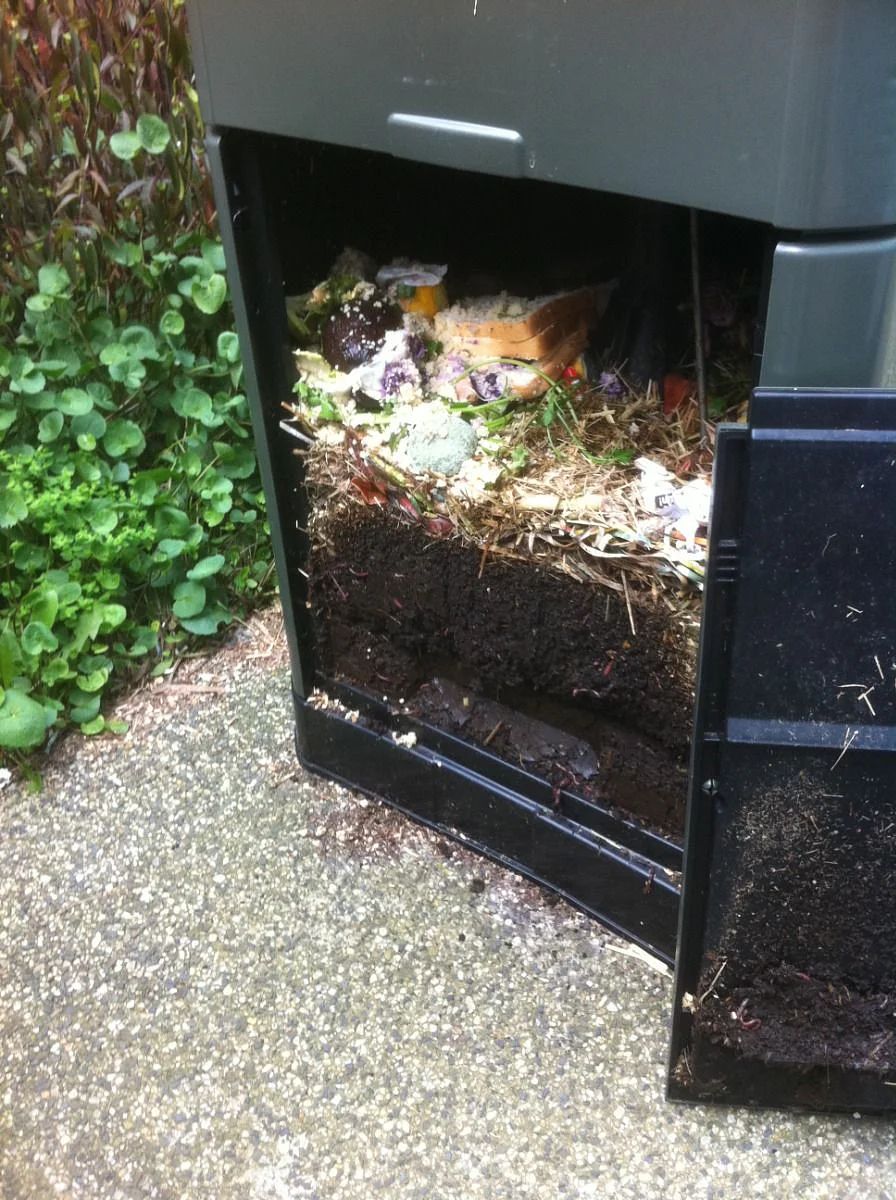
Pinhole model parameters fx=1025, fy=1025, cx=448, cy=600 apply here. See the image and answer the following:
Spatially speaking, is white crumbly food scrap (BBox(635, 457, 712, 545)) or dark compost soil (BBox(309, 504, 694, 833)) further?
dark compost soil (BBox(309, 504, 694, 833))

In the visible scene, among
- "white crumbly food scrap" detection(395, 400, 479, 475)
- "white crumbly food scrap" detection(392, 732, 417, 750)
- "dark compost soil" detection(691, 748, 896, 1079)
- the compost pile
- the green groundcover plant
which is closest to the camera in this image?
"dark compost soil" detection(691, 748, 896, 1079)

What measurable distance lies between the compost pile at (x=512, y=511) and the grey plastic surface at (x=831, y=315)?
0.34 metres

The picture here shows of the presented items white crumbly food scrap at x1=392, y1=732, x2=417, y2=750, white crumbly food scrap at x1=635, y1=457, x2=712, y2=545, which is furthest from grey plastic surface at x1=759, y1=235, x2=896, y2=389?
white crumbly food scrap at x1=392, y1=732, x2=417, y2=750

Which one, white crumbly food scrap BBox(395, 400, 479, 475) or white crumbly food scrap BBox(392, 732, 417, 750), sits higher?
white crumbly food scrap BBox(395, 400, 479, 475)

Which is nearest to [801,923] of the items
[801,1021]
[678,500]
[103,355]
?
[801,1021]

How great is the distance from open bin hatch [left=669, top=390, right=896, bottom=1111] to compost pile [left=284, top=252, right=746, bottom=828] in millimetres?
275

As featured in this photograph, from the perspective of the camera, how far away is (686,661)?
150 centimetres

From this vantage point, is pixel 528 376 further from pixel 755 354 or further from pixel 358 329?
pixel 755 354

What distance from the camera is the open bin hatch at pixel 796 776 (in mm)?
1087

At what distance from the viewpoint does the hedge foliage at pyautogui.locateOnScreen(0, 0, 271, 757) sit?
2.27m

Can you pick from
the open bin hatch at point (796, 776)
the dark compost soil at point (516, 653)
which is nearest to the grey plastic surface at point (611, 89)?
the open bin hatch at point (796, 776)

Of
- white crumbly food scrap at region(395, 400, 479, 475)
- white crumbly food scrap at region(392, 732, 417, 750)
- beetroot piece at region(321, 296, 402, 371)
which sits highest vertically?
beetroot piece at region(321, 296, 402, 371)

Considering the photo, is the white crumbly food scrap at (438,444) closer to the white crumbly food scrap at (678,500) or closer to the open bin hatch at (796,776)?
the white crumbly food scrap at (678,500)

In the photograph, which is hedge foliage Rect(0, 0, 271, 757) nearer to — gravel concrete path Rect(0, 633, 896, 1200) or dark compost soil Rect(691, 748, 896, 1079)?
gravel concrete path Rect(0, 633, 896, 1200)
